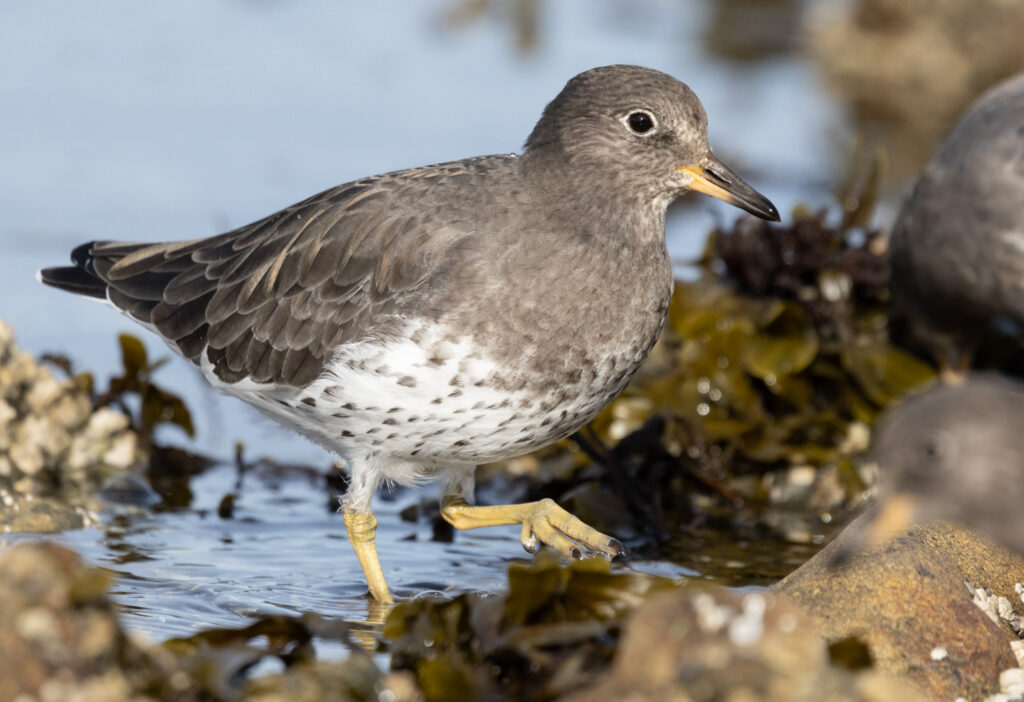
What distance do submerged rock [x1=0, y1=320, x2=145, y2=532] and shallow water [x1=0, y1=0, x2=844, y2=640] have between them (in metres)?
0.37

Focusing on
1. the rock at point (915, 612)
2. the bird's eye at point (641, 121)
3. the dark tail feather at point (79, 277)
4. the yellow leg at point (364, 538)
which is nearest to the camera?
the rock at point (915, 612)

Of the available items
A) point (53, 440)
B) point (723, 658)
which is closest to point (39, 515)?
point (53, 440)

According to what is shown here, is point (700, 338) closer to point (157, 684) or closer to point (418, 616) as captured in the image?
point (418, 616)

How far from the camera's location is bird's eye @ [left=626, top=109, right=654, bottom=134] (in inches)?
207

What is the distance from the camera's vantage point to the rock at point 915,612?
14.4 feet

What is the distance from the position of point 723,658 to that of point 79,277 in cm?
423

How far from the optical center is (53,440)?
6.42 meters

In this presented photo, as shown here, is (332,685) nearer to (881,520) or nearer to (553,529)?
(881,520)

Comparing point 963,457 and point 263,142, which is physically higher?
point 263,142

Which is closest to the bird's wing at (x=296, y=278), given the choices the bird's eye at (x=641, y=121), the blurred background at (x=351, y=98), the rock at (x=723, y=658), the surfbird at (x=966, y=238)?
the bird's eye at (x=641, y=121)

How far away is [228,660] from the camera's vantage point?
12.0 ft

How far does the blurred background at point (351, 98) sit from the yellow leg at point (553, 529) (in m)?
2.10

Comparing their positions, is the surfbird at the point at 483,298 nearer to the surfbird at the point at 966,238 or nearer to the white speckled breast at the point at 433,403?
the white speckled breast at the point at 433,403

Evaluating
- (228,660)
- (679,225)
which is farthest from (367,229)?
(679,225)
